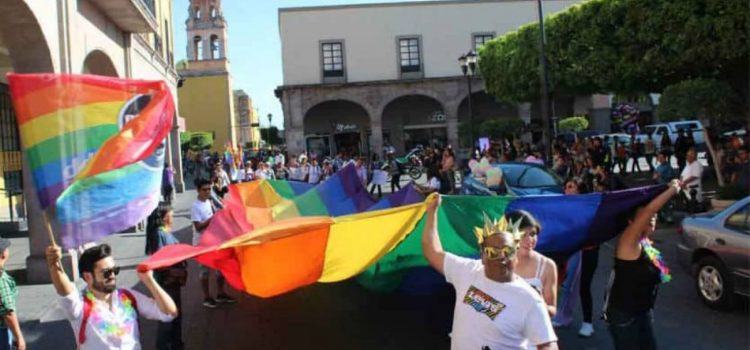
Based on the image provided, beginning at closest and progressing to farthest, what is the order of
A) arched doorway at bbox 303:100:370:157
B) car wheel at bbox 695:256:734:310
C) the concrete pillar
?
car wheel at bbox 695:256:734:310 → the concrete pillar → arched doorway at bbox 303:100:370:157

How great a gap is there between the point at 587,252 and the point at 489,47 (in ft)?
75.2

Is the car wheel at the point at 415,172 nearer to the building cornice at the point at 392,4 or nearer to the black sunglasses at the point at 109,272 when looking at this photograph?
the building cornice at the point at 392,4

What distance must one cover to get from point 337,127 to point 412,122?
5262 mm

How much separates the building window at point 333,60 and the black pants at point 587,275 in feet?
126

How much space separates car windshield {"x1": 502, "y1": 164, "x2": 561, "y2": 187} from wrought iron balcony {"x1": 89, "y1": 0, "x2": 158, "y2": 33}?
861 centimetres

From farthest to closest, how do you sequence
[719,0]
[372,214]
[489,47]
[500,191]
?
[489,47], [719,0], [500,191], [372,214]

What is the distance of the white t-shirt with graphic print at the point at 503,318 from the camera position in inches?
133

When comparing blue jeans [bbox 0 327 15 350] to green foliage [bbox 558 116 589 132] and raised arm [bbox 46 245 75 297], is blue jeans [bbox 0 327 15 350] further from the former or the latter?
green foliage [bbox 558 116 589 132]

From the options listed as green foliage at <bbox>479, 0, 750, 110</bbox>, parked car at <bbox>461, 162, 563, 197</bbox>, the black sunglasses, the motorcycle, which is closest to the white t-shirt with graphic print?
the black sunglasses

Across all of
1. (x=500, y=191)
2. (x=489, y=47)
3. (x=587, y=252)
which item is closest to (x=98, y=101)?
(x=587, y=252)

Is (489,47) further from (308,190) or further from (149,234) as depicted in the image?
(149,234)

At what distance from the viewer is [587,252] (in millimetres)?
6836

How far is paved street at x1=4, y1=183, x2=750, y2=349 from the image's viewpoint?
6891mm

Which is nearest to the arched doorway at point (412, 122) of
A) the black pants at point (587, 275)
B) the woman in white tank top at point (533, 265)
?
the black pants at point (587, 275)
